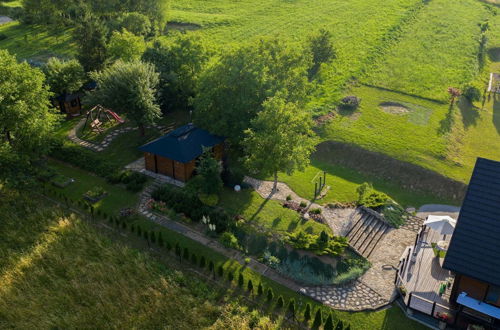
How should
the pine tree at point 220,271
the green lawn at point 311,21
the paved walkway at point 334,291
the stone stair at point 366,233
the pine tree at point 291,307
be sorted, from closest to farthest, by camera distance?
1. the pine tree at point 291,307
2. the paved walkway at point 334,291
3. the pine tree at point 220,271
4. the stone stair at point 366,233
5. the green lawn at point 311,21

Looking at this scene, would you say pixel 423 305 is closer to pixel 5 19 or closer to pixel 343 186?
pixel 343 186

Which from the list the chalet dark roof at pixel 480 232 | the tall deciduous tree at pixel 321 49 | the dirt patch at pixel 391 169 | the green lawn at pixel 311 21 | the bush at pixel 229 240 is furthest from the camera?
the green lawn at pixel 311 21

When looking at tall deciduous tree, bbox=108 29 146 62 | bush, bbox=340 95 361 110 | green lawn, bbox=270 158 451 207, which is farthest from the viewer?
tall deciduous tree, bbox=108 29 146 62

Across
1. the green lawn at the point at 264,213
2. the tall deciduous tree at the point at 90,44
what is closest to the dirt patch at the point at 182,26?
the tall deciduous tree at the point at 90,44

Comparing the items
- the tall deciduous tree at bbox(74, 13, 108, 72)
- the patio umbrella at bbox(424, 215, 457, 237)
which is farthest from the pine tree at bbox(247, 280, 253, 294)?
the tall deciduous tree at bbox(74, 13, 108, 72)

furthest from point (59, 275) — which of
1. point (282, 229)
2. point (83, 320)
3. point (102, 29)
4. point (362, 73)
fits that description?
point (362, 73)

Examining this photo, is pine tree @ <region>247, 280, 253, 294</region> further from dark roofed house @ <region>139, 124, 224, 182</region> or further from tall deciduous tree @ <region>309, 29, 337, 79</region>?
tall deciduous tree @ <region>309, 29, 337, 79</region>

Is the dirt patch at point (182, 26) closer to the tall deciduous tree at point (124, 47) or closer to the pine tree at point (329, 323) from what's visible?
the tall deciduous tree at point (124, 47)

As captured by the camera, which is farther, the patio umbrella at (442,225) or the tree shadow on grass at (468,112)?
the tree shadow on grass at (468,112)
